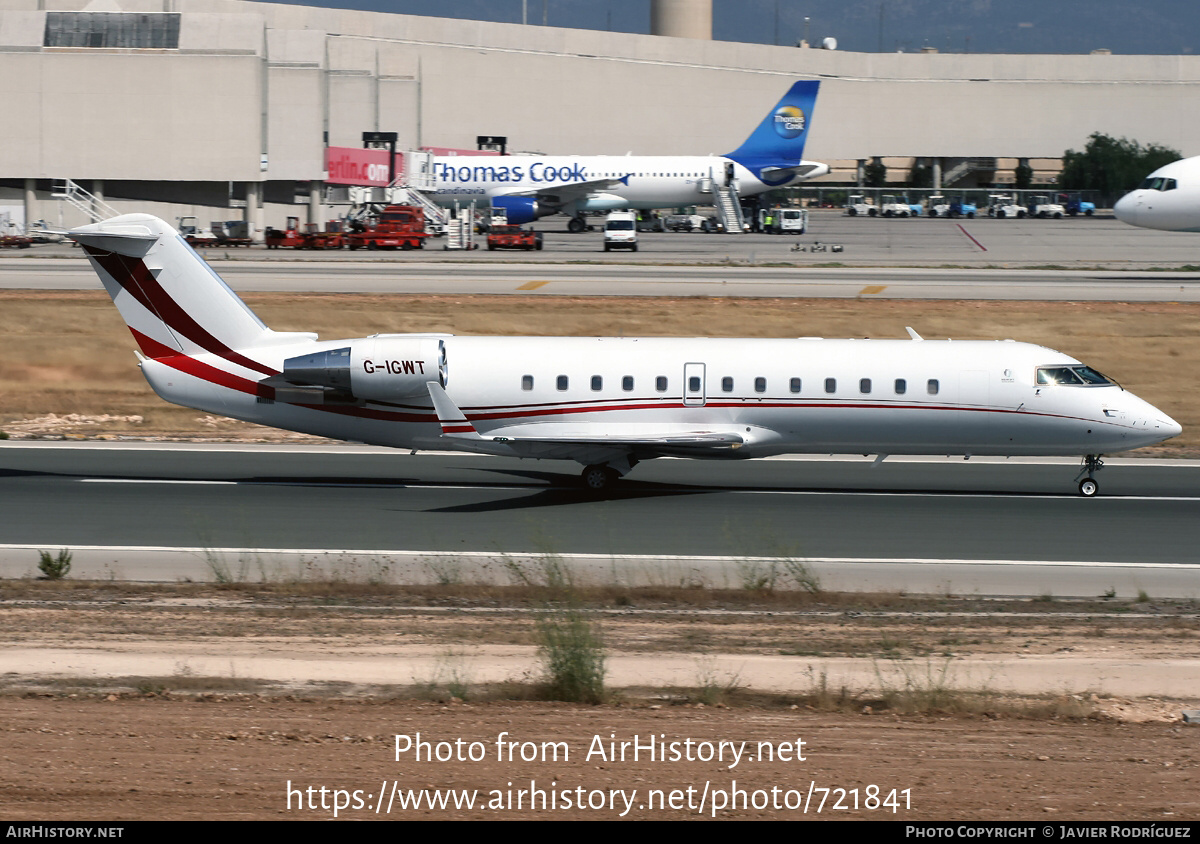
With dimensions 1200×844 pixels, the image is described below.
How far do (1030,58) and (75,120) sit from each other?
373 ft

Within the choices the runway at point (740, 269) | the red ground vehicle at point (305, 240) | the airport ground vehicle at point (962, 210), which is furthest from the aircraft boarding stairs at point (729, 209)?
the airport ground vehicle at point (962, 210)

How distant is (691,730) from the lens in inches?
469

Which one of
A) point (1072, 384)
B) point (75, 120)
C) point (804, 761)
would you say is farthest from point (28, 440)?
point (75, 120)

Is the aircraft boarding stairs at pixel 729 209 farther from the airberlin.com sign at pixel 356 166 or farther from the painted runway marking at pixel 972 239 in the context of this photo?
the airberlin.com sign at pixel 356 166

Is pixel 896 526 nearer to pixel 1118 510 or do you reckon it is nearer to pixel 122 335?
pixel 1118 510

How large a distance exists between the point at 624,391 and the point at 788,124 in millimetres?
84089

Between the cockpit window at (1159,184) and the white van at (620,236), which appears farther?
the white van at (620,236)

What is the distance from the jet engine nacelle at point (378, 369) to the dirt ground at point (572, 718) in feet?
22.3

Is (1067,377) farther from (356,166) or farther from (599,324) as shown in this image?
(356,166)

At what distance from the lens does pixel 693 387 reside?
24812mm

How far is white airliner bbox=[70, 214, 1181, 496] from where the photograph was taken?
2469 centimetres

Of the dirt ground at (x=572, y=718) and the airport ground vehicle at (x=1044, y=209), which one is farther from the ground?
the airport ground vehicle at (x=1044, y=209)

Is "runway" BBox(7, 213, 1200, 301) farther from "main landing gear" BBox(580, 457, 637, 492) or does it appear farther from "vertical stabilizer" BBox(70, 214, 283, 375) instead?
"main landing gear" BBox(580, 457, 637, 492)

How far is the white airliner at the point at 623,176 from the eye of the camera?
95.8m
